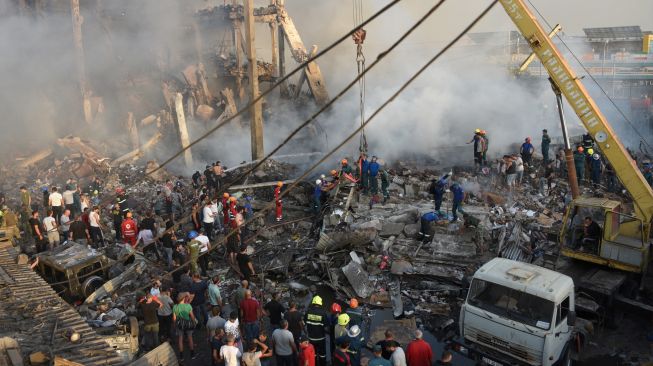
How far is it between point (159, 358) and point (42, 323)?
1717 mm

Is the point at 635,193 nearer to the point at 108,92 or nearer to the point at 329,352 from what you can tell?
the point at 329,352

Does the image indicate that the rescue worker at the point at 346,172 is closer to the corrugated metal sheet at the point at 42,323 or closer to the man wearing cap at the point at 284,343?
the man wearing cap at the point at 284,343

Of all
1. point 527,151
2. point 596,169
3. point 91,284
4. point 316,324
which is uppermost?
point 527,151

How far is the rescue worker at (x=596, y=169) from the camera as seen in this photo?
14320 millimetres

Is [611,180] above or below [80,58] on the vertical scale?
below

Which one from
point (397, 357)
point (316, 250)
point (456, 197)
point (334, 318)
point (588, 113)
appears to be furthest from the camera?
point (456, 197)

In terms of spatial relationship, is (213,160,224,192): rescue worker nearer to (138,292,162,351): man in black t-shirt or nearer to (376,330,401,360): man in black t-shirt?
(138,292,162,351): man in black t-shirt

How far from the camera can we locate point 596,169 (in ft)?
Result: 47.3

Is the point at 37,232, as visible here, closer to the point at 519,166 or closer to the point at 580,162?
the point at 519,166

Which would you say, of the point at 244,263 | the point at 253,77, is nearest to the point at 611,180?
the point at 253,77

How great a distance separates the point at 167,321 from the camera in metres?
7.96

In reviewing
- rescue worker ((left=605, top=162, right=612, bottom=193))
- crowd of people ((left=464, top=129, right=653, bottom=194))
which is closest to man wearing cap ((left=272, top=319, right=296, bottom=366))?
crowd of people ((left=464, top=129, right=653, bottom=194))

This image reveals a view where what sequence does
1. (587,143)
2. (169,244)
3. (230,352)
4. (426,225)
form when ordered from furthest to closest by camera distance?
1. (587,143)
2. (426,225)
3. (169,244)
4. (230,352)

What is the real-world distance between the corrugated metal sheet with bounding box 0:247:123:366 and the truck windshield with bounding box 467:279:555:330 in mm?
4598
